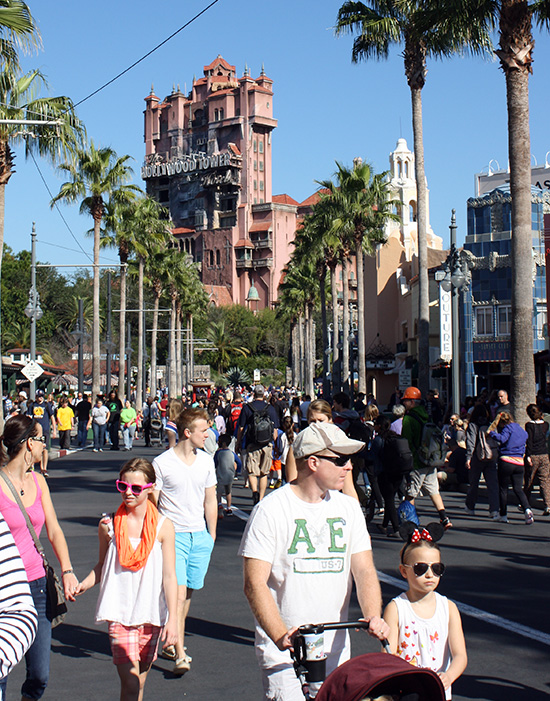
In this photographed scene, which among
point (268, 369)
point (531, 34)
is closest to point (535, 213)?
point (531, 34)

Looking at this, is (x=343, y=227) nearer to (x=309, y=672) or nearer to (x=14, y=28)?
(x=14, y=28)

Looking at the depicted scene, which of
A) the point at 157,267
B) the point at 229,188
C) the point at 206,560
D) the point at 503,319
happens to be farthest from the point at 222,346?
the point at 206,560

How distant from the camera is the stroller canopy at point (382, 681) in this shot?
2.67m

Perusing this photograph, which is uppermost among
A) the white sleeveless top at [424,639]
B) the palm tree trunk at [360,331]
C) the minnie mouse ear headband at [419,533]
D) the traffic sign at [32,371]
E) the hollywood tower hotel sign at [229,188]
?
the hollywood tower hotel sign at [229,188]

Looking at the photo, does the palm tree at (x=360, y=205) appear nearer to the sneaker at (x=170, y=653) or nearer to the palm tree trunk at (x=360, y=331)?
the palm tree trunk at (x=360, y=331)

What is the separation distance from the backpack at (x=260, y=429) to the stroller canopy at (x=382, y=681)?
12043 millimetres

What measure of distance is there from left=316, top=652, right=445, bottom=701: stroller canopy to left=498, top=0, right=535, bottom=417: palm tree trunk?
1479 cm

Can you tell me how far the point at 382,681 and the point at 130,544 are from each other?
2.69 metres

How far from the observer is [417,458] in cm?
1246

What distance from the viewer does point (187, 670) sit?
6391 mm

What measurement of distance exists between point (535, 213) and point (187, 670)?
3984 centimetres

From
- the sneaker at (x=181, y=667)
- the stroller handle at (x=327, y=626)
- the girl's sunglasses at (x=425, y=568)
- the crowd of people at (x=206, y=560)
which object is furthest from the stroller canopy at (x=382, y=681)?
→ the sneaker at (x=181, y=667)

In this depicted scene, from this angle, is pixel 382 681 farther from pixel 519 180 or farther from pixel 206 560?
pixel 519 180

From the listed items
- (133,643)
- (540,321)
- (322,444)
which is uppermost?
(540,321)
